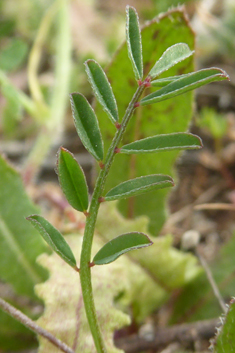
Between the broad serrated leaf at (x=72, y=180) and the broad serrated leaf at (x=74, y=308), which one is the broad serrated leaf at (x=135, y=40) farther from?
the broad serrated leaf at (x=74, y=308)

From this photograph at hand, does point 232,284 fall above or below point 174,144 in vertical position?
below

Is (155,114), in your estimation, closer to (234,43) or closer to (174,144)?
(174,144)

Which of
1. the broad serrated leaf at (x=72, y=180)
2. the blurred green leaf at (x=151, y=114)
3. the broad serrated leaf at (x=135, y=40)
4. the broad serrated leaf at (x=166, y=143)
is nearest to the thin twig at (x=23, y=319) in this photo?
the broad serrated leaf at (x=72, y=180)

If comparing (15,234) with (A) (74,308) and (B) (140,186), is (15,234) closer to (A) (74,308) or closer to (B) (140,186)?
(A) (74,308)

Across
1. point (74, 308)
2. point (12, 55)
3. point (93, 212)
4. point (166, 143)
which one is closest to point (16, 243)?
point (74, 308)

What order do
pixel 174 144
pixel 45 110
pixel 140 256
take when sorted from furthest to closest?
pixel 45 110, pixel 140 256, pixel 174 144

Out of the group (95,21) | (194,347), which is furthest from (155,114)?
(95,21)
